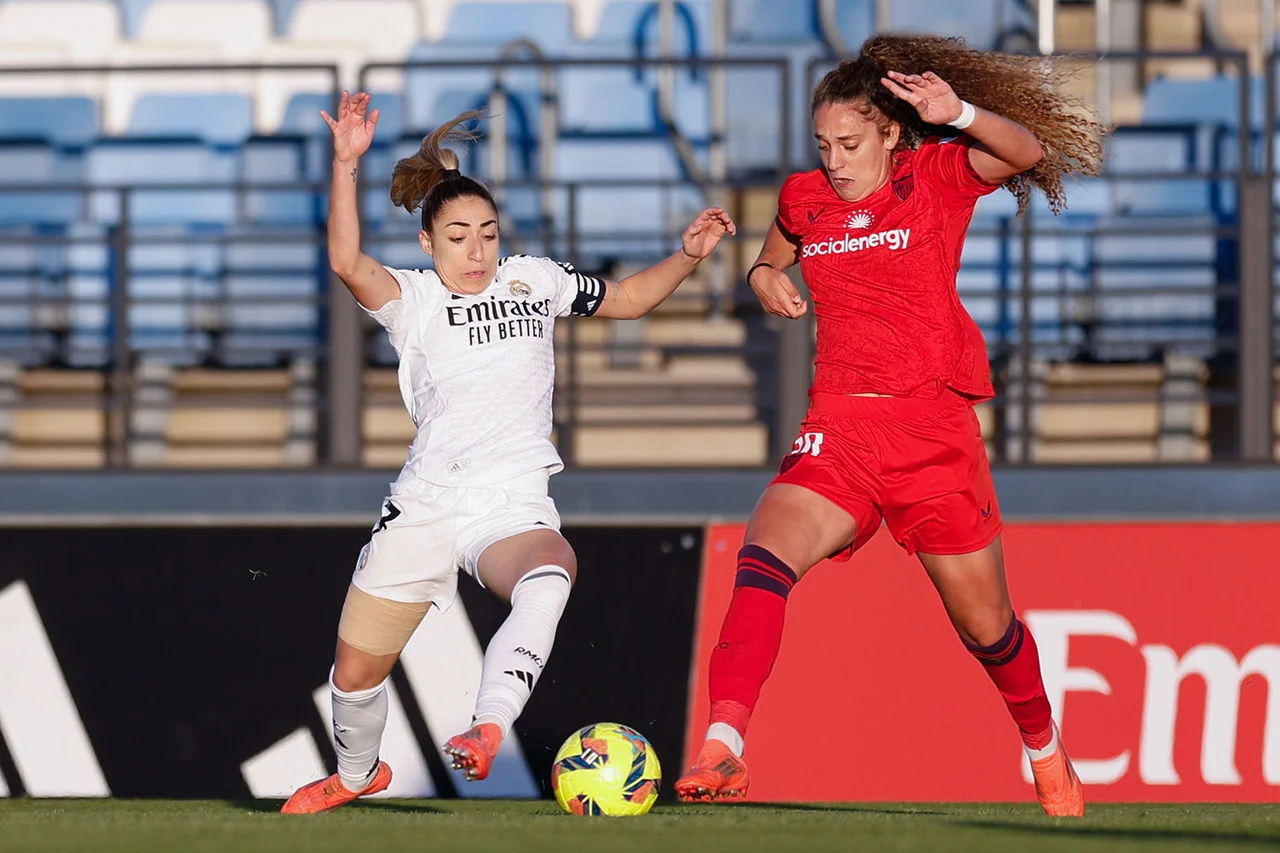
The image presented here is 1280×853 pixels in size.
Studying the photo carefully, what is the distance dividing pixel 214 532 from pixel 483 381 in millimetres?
2730

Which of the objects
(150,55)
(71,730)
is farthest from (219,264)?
(71,730)

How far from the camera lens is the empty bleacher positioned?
8.46 meters

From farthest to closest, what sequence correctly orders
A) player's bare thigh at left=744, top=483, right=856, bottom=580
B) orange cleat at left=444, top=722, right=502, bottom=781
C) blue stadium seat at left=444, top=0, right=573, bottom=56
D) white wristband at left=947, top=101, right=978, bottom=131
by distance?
blue stadium seat at left=444, top=0, right=573, bottom=56
player's bare thigh at left=744, top=483, right=856, bottom=580
white wristband at left=947, top=101, right=978, bottom=131
orange cleat at left=444, top=722, right=502, bottom=781

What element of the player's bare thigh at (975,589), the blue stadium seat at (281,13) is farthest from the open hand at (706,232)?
the blue stadium seat at (281,13)

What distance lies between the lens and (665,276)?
521cm

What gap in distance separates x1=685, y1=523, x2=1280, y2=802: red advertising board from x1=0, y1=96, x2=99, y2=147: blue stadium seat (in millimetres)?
5288

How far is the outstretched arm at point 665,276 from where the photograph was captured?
5078 mm

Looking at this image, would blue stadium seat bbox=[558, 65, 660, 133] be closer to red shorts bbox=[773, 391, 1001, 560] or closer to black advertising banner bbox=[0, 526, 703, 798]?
black advertising banner bbox=[0, 526, 703, 798]

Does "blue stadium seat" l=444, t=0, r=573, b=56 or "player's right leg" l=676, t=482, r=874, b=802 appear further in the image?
"blue stadium seat" l=444, t=0, r=573, b=56

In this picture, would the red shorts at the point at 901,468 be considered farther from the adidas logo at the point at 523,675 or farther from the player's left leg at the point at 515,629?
the adidas logo at the point at 523,675

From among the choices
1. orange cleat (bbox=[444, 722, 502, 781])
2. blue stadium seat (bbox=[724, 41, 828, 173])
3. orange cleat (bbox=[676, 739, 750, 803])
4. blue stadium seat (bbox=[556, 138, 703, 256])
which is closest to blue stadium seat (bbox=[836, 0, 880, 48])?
blue stadium seat (bbox=[724, 41, 828, 173])

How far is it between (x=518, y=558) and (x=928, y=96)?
154 cm

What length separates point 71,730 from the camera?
7.09m

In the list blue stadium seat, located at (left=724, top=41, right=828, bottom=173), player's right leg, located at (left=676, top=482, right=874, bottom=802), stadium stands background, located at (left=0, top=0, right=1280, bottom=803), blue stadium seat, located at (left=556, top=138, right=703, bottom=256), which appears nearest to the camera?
player's right leg, located at (left=676, top=482, right=874, bottom=802)
